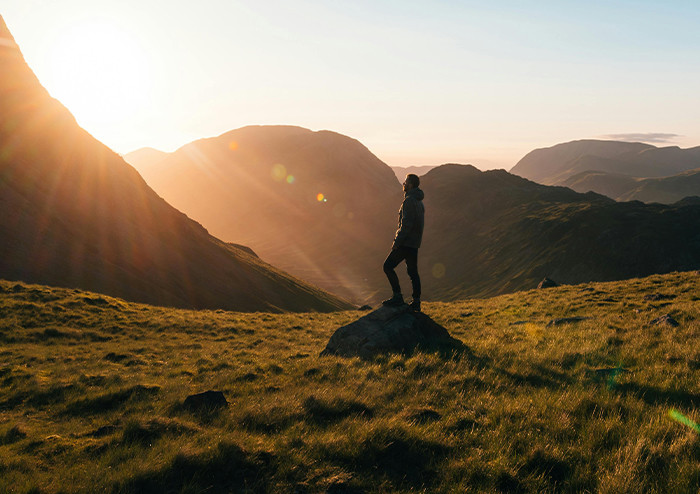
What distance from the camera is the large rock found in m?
11.7

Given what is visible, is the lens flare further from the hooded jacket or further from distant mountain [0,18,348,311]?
the hooded jacket

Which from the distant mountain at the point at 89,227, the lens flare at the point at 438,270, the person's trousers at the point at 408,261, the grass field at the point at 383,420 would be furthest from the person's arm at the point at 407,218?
the lens flare at the point at 438,270

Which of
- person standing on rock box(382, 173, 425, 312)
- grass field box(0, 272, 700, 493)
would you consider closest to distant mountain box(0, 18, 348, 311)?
grass field box(0, 272, 700, 493)

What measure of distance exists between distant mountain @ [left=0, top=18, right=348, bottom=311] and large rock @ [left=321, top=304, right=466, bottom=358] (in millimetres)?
Answer: 37467

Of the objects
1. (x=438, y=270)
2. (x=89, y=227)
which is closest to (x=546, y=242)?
(x=438, y=270)

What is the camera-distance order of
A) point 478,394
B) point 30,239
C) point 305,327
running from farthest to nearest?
point 30,239, point 305,327, point 478,394

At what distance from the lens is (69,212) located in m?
50.4

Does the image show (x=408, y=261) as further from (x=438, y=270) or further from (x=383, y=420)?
(x=438, y=270)

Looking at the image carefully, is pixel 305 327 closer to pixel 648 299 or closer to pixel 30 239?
pixel 648 299

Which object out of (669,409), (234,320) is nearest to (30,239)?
(234,320)

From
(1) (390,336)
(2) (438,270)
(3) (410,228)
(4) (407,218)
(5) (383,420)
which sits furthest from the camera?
(2) (438,270)

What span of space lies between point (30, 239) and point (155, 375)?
139ft

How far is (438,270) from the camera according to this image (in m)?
149

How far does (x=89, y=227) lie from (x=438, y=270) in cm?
12084
